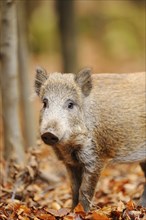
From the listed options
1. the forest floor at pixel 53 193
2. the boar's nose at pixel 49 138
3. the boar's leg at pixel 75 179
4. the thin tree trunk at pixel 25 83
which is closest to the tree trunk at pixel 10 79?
the forest floor at pixel 53 193

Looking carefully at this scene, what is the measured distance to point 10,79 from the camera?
7598 mm

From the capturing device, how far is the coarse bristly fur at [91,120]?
6.13 meters

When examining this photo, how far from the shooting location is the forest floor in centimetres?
561

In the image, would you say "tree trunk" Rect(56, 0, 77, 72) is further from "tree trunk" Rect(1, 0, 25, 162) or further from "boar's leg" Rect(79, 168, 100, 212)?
"boar's leg" Rect(79, 168, 100, 212)

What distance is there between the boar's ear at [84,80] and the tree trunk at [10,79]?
1428 mm

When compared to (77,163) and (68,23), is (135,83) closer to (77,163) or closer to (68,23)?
(77,163)

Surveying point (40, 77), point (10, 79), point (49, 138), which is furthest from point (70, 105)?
point (10, 79)

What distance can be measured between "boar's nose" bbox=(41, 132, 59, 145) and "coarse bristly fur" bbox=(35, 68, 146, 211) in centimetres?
1

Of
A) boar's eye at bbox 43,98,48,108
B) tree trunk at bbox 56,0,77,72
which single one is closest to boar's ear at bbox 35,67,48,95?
boar's eye at bbox 43,98,48,108

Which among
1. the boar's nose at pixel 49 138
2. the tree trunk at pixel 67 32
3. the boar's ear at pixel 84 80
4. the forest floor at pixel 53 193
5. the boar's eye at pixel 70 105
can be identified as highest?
the tree trunk at pixel 67 32

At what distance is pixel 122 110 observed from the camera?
676 centimetres

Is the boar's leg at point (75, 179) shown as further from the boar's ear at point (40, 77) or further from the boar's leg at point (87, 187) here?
the boar's ear at point (40, 77)

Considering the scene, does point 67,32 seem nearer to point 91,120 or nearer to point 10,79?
point 10,79

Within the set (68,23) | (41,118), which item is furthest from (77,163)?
(68,23)
